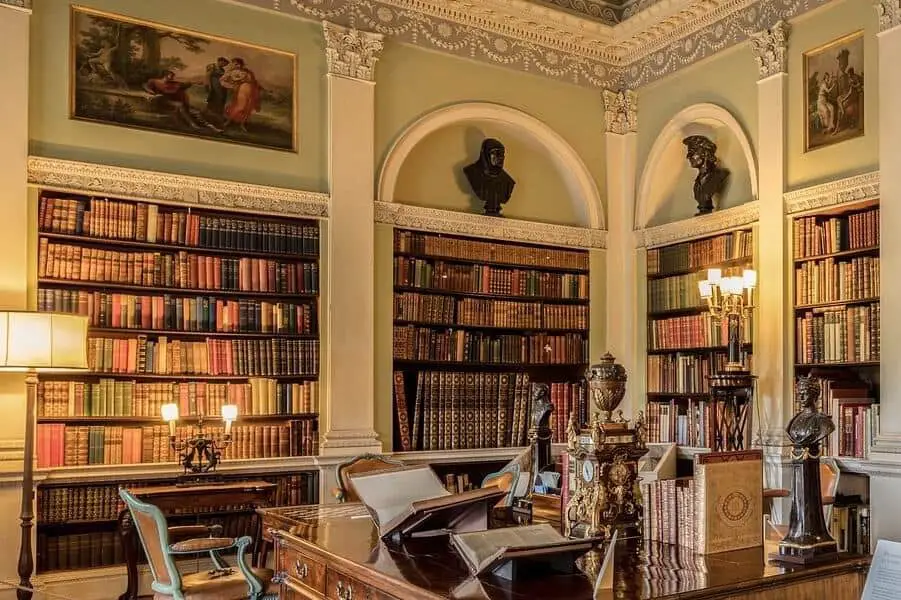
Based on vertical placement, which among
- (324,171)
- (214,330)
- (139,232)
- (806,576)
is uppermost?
(324,171)

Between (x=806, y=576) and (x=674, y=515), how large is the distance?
0.41 metres

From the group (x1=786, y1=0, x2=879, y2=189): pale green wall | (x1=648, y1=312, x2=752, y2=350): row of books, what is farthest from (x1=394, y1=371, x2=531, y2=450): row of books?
(x1=786, y1=0, x2=879, y2=189): pale green wall

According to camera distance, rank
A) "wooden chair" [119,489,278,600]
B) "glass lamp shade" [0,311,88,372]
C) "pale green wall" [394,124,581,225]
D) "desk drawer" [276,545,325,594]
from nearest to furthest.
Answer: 1. "desk drawer" [276,545,325,594]
2. "wooden chair" [119,489,278,600]
3. "glass lamp shade" [0,311,88,372]
4. "pale green wall" [394,124,581,225]

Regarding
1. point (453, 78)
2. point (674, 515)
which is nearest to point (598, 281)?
point (453, 78)

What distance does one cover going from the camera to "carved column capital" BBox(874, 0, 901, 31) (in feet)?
18.8

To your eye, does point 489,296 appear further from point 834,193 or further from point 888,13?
point 888,13

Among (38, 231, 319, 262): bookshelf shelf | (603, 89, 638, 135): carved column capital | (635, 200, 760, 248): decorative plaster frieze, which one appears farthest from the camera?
(603, 89, 638, 135): carved column capital

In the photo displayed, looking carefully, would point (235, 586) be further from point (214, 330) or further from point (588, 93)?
point (588, 93)

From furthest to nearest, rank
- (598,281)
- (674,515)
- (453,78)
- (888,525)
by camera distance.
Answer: (598,281)
(453,78)
(888,525)
(674,515)

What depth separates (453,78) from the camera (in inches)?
292

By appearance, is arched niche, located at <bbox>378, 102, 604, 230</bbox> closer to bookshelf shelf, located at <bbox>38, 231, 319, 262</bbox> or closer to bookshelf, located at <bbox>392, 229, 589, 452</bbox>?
bookshelf, located at <bbox>392, 229, 589, 452</bbox>

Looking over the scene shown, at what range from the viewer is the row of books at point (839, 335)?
19.5 ft

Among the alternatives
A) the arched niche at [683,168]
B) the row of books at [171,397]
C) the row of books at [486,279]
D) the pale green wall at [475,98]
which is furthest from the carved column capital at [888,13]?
the row of books at [171,397]

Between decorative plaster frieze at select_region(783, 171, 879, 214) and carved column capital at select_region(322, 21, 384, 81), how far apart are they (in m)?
3.29
